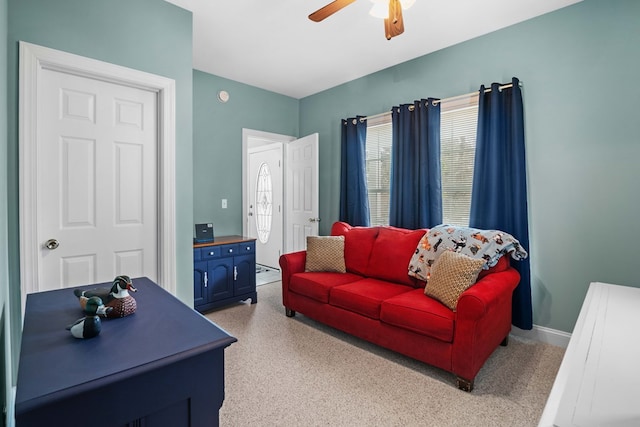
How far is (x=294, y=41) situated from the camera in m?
3.15

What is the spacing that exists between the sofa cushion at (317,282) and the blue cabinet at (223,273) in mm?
748

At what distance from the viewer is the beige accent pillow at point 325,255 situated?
326 cm

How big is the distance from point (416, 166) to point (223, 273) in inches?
92.4

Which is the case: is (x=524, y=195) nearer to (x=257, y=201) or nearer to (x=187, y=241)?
(x=187, y=241)

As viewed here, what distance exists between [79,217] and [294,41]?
2377 millimetres

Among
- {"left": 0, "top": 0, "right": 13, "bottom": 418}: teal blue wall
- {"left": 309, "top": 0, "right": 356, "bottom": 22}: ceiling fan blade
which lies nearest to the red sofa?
{"left": 309, "top": 0, "right": 356, "bottom": 22}: ceiling fan blade

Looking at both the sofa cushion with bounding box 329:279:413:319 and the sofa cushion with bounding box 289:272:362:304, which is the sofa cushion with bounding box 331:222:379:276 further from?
the sofa cushion with bounding box 329:279:413:319

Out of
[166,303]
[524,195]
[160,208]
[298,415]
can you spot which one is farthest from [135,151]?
[524,195]

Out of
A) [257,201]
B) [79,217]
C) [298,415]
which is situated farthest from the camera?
[257,201]

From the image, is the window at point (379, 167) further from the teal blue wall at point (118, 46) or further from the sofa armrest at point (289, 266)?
the teal blue wall at point (118, 46)

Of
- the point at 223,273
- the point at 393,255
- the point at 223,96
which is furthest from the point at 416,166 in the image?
the point at 223,96

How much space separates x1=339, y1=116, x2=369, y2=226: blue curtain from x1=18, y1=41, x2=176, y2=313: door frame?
210 cm

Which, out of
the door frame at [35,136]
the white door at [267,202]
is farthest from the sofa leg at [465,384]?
the white door at [267,202]

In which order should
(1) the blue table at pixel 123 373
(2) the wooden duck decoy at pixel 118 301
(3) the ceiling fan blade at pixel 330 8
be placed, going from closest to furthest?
1. (1) the blue table at pixel 123 373
2. (2) the wooden duck decoy at pixel 118 301
3. (3) the ceiling fan blade at pixel 330 8
